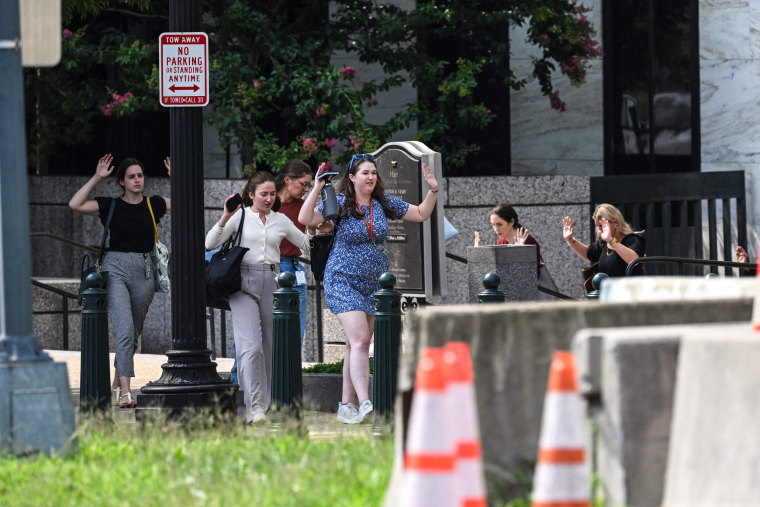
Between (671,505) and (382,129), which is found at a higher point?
(382,129)

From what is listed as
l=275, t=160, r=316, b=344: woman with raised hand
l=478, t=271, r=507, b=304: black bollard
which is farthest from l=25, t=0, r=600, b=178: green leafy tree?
l=478, t=271, r=507, b=304: black bollard

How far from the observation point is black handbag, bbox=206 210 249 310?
10.0m

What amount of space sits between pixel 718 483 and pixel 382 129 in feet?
36.2

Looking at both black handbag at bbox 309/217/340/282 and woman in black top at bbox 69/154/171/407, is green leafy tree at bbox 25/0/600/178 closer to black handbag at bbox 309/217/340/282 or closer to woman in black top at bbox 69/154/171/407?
woman in black top at bbox 69/154/171/407

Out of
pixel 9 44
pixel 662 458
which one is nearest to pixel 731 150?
pixel 9 44

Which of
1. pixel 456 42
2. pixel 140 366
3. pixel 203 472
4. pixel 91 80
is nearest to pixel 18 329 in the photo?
pixel 203 472

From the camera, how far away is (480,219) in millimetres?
15805

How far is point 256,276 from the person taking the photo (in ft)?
33.7

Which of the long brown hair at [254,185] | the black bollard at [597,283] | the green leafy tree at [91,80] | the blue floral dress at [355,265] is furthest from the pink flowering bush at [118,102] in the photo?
the black bollard at [597,283]

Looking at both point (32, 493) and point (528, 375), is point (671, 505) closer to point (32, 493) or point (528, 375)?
point (528, 375)

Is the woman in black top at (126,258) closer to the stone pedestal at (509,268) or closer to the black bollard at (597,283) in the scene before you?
the stone pedestal at (509,268)

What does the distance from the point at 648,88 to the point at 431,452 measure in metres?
15.2

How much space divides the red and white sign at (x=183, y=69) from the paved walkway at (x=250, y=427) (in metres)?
1.90

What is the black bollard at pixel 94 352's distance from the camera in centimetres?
960
